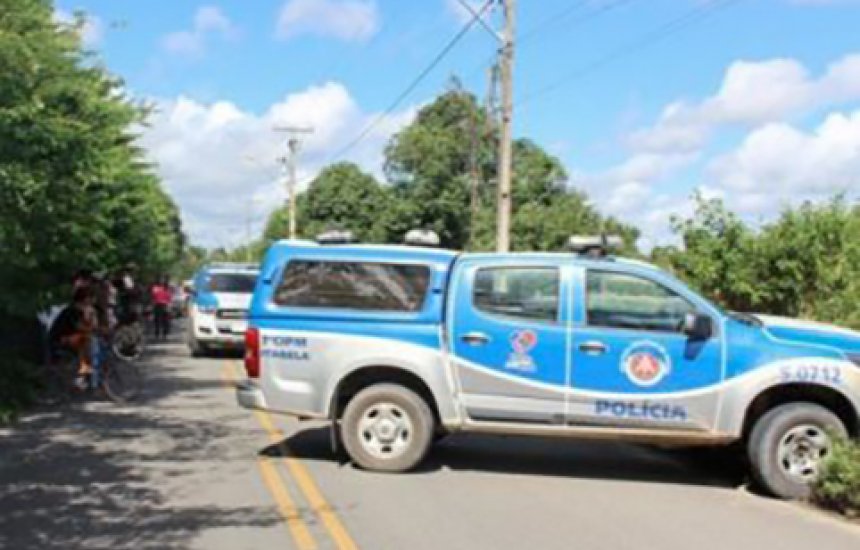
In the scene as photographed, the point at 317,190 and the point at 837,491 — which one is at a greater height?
the point at 317,190

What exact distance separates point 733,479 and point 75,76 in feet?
32.0

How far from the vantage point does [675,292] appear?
10.8 m

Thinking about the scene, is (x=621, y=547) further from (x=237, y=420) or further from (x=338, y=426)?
(x=237, y=420)

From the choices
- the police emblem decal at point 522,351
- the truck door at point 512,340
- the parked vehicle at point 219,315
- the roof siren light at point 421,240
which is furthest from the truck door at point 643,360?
the parked vehicle at point 219,315

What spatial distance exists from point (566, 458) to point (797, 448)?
8.39 feet

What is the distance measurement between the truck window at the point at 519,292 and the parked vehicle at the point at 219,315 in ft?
49.3

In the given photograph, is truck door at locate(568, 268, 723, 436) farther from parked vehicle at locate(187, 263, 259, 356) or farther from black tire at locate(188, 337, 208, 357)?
black tire at locate(188, 337, 208, 357)

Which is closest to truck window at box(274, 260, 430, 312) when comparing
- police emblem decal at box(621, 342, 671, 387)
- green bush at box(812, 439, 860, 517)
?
police emblem decal at box(621, 342, 671, 387)

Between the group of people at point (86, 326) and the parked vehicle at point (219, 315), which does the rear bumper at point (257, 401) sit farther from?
the parked vehicle at point (219, 315)

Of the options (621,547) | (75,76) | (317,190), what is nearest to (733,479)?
(621,547)

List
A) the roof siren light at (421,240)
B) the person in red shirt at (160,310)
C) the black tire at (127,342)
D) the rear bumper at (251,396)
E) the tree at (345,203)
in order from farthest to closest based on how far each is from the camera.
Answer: the tree at (345,203) → the person in red shirt at (160,310) → the black tire at (127,342) → the roof siren light at (421,240) → the rear bumper at (251,396)

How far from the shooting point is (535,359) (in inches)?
426

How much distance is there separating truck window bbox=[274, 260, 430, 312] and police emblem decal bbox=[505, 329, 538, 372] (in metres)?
0.96

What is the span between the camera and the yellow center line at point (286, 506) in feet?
26.5
